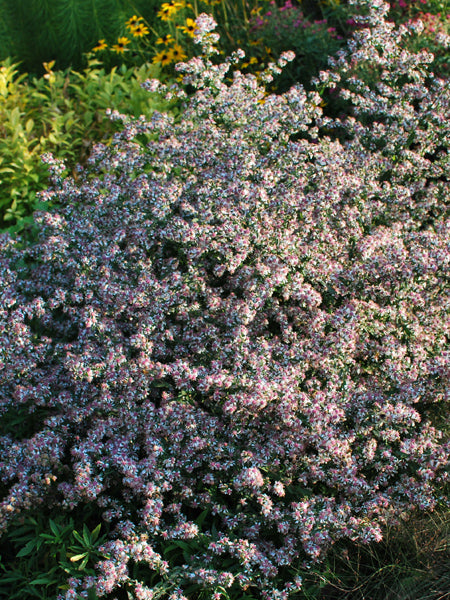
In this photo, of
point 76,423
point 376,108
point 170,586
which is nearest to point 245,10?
point 376,108

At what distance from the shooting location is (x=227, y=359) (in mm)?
3789

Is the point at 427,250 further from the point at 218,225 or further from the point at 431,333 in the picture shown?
the point at 218,225

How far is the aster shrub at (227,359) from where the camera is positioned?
3396mm

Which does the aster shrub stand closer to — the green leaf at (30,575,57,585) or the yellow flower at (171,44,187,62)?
the green leaf at (30,575,57,585)

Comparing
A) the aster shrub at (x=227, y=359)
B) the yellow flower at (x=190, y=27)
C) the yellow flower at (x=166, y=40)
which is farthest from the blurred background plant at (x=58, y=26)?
the aster shrub at (x=227, y=359)

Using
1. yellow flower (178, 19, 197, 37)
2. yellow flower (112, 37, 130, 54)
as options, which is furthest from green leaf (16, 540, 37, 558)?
yellow flower (112, 37, 130, 54)

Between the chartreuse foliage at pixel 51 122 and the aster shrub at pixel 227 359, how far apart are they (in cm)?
144

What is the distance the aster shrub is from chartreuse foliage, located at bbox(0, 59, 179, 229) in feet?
4.73

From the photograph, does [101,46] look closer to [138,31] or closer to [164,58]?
[138,31]

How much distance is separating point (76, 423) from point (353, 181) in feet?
8.35

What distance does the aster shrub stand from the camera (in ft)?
11.1

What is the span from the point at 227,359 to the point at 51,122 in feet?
13.2

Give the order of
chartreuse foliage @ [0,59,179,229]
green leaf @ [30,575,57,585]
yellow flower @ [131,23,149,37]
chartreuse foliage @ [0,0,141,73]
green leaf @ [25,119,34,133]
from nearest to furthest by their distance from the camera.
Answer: green leaf @ [30,575,57,585] → chartreuse foliage @ [0,59,179,229] → green leaf @ [25,119,34,133] → yellow flower @ [131,23,149,37] → chartreuse foliage @ [0,0,141,73]

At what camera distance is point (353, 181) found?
4.66m
